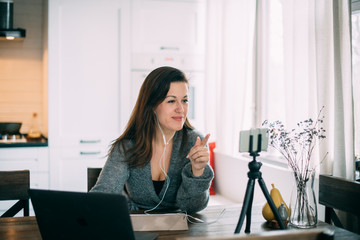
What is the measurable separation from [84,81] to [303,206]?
2.38 meters

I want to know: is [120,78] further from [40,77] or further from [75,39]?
[40,77]

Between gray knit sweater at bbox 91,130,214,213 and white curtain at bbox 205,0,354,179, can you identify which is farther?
white curtain at bbox 205,0,354,179

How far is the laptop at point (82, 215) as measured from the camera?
0.85m

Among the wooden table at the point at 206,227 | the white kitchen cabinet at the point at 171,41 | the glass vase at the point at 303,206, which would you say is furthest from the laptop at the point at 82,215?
the white kitchen cabinet at the point at 171,41

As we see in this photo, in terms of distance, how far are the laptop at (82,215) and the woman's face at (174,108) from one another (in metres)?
0.75

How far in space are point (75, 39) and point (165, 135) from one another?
181cm

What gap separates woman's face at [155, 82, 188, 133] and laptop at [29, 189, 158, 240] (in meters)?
0.75

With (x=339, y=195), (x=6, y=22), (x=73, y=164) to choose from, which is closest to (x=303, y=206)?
(x=339, y=195)

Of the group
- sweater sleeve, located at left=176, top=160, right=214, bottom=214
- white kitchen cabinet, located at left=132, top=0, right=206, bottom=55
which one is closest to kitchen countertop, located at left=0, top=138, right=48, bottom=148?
white kitchen cabinet, located at left=132, top=0, right=206, bottom=55

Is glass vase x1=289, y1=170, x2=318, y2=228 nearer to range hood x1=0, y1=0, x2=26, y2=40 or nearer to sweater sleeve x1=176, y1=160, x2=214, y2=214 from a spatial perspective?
sweater sleeve x1=176, y1=160, x2=214, y2=214

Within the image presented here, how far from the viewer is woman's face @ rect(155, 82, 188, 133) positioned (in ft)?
5.21

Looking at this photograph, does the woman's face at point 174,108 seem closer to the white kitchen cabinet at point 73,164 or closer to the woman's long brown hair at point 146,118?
the woman's long brown hair at point 146,118

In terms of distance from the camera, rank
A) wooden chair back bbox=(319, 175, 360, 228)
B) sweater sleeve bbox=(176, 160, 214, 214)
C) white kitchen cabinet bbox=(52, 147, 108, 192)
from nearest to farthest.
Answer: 1. wooden chair back bbox=(319, 175, 360, 228)
2. sweater sleeve bbox=(176, 160, 214, 214)
3. white kitchen cabinet bbox=(52, 147, 108, 192)

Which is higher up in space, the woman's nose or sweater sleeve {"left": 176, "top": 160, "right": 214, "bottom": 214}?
the woman's nose
